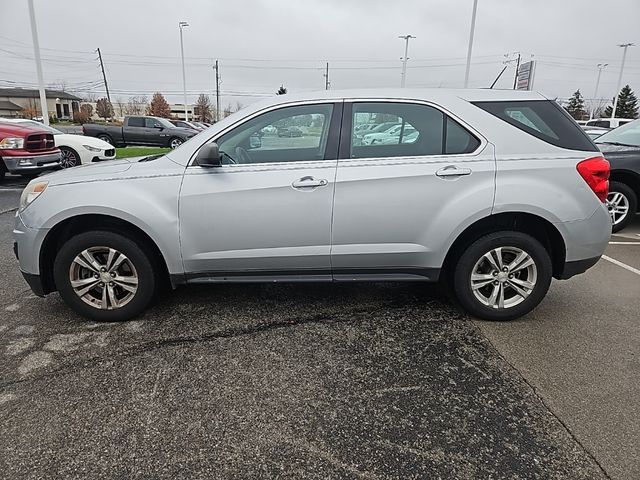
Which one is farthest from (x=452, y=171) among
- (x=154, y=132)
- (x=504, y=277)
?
(x=154, y=132)

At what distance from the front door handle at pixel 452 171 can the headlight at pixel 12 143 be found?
31.2 feet

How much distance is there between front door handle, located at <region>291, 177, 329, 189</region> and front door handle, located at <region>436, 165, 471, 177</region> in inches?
32.9

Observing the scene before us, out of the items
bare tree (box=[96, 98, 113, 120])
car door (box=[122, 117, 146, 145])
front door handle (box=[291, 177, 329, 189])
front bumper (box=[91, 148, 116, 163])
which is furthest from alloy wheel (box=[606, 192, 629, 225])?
bare tree (box=[96, 98, 113, 120])

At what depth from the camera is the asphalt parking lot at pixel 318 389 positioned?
2.14 m

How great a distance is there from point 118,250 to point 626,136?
7586 millimetres

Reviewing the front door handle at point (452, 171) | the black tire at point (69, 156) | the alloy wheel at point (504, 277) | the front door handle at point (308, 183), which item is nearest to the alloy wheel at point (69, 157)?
the black tire at point (69, 156)

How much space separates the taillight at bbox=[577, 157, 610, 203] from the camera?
330 centimetres

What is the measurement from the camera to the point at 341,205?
329 centimetres

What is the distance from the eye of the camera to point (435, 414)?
97.5 inches

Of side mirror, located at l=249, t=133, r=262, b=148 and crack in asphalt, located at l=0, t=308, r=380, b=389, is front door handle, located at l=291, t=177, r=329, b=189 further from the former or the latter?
crack in asphalt, located at l=0, t=308, r=380, b=389

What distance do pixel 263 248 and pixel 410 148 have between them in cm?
134

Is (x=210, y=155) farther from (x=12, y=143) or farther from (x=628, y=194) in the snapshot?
(x=12, y=143)

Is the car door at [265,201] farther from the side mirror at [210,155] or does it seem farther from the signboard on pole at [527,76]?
the signboard on pole at [527,76]

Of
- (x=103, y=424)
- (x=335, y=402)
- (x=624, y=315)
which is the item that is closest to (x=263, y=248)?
(x=335, y=402)
